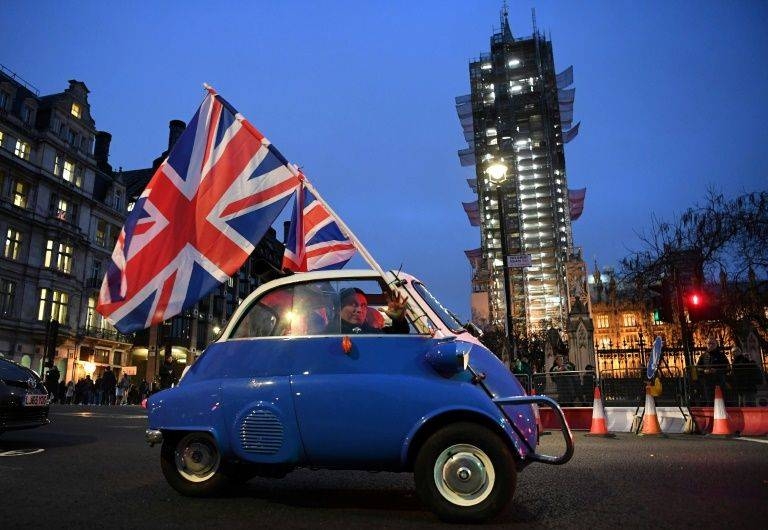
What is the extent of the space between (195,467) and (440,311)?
247 centimetres

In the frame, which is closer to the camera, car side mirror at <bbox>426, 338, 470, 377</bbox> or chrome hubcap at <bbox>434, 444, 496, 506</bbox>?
chrome hubcap at <bbox>434, 444, 496, 506</bbox>

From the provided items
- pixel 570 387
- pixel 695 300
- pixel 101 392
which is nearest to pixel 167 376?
pixel 570 387

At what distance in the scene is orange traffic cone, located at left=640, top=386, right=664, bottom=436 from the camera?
12.0m

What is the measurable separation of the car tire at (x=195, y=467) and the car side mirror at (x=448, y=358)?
6.62 ft

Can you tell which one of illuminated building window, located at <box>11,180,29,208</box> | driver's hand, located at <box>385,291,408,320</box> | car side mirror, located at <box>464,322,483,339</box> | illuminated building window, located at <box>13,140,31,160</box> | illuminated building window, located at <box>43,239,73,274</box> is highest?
illuminated building window, located at <box>13,140,31,160</box>

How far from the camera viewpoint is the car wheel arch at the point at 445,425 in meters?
3.88

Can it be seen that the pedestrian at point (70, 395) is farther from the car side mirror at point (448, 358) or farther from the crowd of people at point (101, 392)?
the car side mirror at point (448, 358)

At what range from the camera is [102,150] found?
57594 millimetres

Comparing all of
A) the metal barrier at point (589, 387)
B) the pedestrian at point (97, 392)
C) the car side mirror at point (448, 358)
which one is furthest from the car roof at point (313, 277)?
the pedestrian at point (97, 392)

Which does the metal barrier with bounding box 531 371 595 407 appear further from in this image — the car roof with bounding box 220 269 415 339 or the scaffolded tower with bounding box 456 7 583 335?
the scaffolded tower with bounding box 456 7 583 335

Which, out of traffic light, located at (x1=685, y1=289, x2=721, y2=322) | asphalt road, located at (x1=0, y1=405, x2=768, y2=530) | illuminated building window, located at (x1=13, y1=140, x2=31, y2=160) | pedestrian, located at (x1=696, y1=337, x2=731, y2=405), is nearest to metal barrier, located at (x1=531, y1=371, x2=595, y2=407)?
pedestrian, located at (x1=696, y1=337, x2=731, y2=405)

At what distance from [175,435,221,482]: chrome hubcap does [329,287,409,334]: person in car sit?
58.5 inches

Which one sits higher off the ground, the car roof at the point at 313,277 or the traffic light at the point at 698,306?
the traffic light at the point at 698,306

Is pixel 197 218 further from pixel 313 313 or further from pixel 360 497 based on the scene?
pixel 360 497
